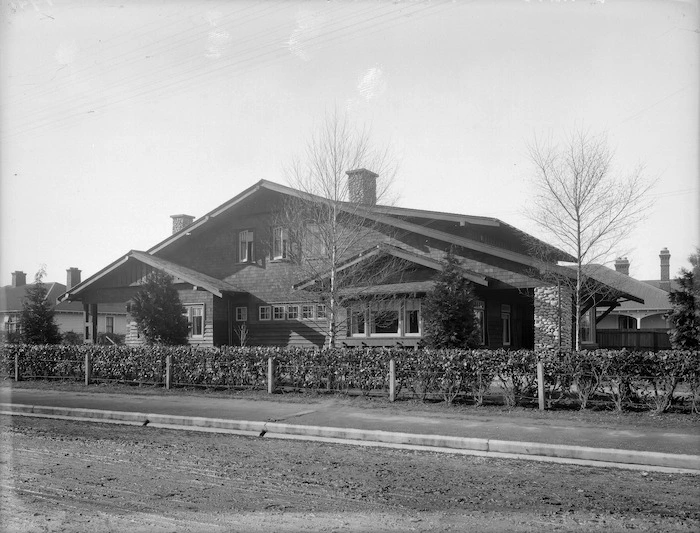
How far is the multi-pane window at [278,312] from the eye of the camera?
1028 inches

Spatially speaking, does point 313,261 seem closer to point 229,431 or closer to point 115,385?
point 115,385

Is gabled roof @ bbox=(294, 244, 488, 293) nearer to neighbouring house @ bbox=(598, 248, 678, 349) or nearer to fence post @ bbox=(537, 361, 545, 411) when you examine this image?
fence post @ bbox=(537, 361, 545, 411)

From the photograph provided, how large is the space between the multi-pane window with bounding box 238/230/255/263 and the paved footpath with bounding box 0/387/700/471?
34.3 feet

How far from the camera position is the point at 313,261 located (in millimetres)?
21656

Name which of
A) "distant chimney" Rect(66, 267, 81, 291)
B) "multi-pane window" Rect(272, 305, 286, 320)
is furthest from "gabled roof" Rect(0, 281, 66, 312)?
"multi-pane window" Rect(272, 305, 286, 320)

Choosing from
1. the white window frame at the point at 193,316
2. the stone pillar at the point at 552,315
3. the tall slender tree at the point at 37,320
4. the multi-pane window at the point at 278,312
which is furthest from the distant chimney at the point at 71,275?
the stone pillar at the point at 552,315

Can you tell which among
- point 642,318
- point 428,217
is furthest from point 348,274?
point 642,318

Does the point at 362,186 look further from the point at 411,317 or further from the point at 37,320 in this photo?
the point at 37,320

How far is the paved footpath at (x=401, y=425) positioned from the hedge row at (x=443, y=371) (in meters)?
0.89

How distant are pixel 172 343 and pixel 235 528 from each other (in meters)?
16.4

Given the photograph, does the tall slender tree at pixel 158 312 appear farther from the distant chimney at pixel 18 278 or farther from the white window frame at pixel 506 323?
the distant chimney at pixel 18 278

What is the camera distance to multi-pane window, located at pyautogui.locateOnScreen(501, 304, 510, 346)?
24.8 metres

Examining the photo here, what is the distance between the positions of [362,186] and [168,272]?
354 inches

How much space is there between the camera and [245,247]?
2744 cm
